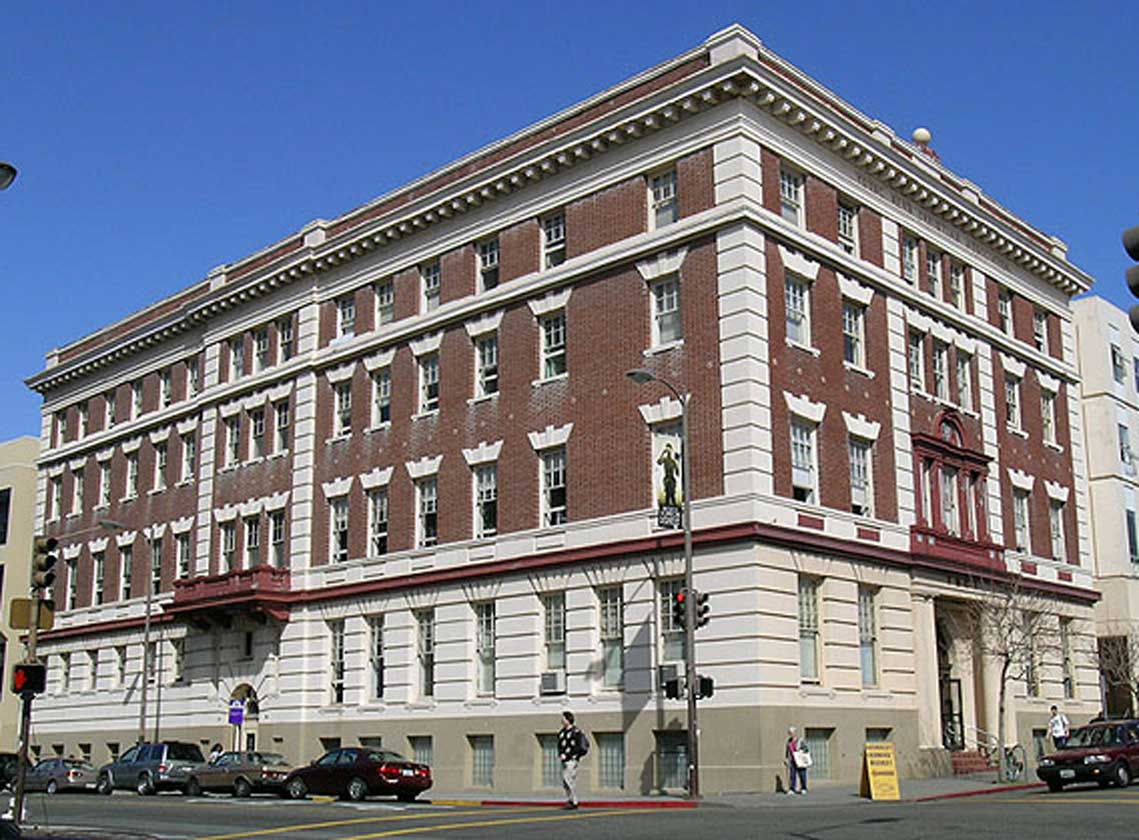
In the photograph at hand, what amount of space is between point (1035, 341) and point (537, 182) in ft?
63.6

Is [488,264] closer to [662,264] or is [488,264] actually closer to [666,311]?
[662,264]

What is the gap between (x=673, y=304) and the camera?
36.6 meters

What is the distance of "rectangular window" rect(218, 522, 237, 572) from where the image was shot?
49950 mm

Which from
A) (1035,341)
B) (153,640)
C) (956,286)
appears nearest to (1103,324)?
(1035,341)

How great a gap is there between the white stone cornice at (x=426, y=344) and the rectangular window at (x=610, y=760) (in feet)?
45.0

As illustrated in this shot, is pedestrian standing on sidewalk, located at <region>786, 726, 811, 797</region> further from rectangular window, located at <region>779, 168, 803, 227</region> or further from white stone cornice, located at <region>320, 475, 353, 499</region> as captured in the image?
white stone cornice, located at <region>320, 475, 353, 499</region>

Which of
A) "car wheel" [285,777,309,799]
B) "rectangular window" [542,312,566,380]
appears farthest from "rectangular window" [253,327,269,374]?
"car wheel" [285,777,309,799]

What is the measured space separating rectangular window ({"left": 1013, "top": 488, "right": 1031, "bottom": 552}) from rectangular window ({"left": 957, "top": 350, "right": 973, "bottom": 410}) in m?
3.68

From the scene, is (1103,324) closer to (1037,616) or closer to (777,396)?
(1037,616)

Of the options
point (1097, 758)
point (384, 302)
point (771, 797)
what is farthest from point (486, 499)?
point (1097, 758)

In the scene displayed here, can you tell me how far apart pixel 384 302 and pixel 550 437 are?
10.4m

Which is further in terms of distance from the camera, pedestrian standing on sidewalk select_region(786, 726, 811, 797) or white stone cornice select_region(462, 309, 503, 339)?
white stone cornice select_region(462, 309, 503, 339)

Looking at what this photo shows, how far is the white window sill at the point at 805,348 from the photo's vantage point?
35.8m

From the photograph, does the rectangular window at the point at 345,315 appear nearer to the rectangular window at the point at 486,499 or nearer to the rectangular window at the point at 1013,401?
the rectangular window at the point at 486,499
